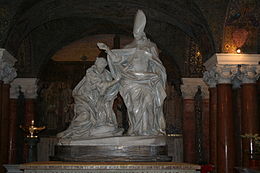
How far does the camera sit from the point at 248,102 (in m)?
12.3

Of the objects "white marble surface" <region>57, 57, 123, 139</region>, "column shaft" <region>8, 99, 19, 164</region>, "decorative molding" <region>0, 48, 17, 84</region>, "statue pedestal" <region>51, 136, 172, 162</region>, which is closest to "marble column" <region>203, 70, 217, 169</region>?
"white marble surface" <region>57, 57, 123, 139</region>

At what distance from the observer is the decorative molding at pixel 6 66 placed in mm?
12191

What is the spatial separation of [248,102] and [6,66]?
6.92 metres

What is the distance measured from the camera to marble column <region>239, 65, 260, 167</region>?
11.9 meters

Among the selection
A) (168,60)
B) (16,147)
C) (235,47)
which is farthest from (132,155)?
(168,60)

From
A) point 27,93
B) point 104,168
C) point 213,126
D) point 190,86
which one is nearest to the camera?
point 104,168

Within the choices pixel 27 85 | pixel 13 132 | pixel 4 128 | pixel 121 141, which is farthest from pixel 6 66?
pixel 121 141

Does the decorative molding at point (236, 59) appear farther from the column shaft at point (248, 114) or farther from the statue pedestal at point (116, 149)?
the statue pedestal at point (116, 149)

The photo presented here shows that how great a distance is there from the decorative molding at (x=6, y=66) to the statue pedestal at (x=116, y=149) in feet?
16.7

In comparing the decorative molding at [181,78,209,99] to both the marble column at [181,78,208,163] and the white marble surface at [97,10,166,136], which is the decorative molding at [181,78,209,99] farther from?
the white marble surface at [97,10,166,136]

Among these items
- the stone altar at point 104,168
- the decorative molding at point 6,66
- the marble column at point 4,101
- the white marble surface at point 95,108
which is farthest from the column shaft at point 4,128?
the stone altar at point 104,168

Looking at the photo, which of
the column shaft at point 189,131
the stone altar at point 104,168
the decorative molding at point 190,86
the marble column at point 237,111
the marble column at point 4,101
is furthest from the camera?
the decorative molding at point 190,86

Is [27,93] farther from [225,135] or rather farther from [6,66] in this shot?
[225,135]

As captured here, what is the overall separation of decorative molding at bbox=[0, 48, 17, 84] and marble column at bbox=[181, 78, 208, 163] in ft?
24.5
